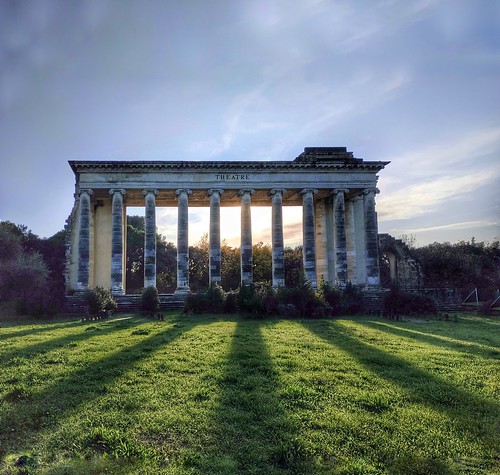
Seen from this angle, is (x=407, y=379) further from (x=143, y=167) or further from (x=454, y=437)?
(x=143, y=167)

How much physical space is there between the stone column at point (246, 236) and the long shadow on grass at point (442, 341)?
14.5 meters

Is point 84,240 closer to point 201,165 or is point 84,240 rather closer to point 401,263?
point 201,165

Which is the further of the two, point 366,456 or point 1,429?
point 1,429

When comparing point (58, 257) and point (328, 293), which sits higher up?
point (58, 257)

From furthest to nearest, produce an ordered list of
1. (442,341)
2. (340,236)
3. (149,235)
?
(340,236) → (149,235) → (442,341)

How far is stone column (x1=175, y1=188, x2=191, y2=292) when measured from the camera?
28734 millimetres

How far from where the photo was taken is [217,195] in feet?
99.1

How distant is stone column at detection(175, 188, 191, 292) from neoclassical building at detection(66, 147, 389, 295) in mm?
80

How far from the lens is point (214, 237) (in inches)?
1164

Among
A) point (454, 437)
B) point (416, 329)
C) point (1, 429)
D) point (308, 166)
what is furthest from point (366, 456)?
point (308, 166)

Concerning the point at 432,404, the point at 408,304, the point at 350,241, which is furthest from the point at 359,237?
the point at 432,404

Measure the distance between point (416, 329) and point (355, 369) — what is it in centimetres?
861

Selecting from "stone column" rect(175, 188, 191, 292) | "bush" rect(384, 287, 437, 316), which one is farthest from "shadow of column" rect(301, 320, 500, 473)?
"stone column" rect(175, 188, 191, 292)

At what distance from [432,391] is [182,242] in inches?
962
